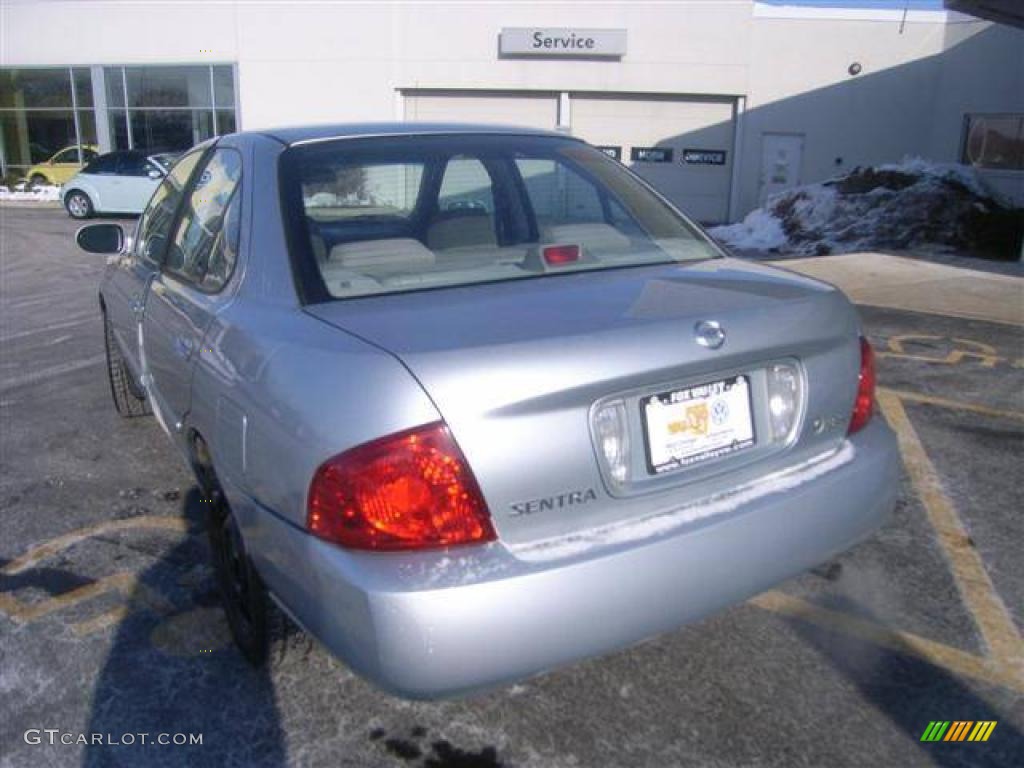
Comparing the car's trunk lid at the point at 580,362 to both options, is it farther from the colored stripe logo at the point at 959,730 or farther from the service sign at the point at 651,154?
the service sign at the point at 651,154

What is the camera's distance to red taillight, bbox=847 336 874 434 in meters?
2.62

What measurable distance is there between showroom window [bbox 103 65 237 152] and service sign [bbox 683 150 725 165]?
40.9 feet

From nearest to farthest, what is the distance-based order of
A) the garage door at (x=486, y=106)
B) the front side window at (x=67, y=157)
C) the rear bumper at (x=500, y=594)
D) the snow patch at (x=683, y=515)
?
1. the rear bumper at (x=500, y=594)
2. the snow patch at (x=683, y=515)
3. the garage door at (x=486, y=106)
4. the front side window at (x=67, y=157)

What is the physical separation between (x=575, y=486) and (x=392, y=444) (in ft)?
1.41

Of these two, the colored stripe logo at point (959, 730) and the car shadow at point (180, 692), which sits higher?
the colored stripe logo at point (959, 730)

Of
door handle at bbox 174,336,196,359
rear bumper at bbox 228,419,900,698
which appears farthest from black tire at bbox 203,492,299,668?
door handle at bbox 174,336,196,359

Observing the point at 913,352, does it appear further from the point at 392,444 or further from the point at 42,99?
the point at 42,99

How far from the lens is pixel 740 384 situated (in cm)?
228

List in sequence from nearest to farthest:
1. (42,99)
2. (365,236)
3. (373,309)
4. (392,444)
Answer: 1. (392,444)
2. (373,309)
3. (365,236)
4. (42,99)

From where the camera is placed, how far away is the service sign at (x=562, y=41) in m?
22.3

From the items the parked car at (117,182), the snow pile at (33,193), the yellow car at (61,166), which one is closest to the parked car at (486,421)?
the parked car at (117,182)

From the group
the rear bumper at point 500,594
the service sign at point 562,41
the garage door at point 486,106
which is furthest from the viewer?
the garage door at point 486,106

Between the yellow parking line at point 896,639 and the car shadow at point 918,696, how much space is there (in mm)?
31

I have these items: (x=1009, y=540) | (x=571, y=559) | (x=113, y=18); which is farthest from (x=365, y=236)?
(x=113, y=18)
